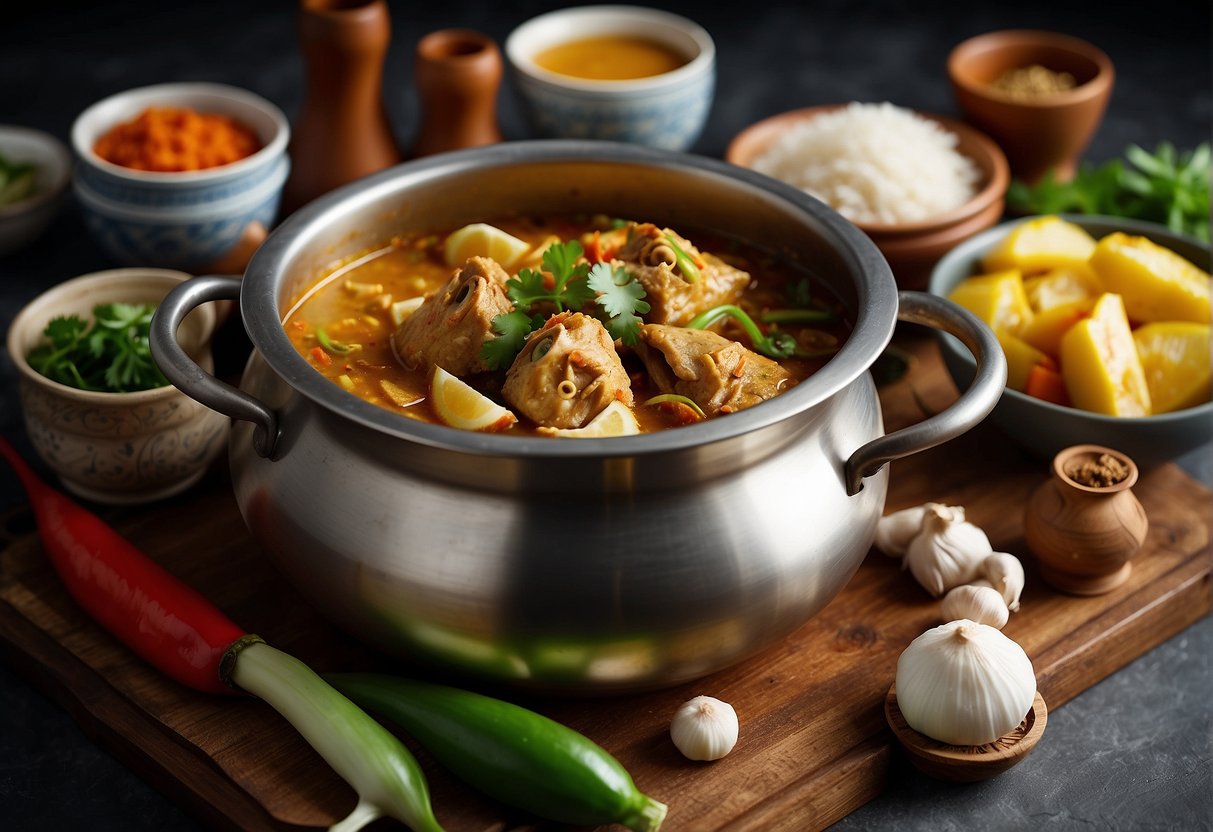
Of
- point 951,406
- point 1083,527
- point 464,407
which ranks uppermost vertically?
point 951,406

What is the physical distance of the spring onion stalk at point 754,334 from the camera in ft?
10.1

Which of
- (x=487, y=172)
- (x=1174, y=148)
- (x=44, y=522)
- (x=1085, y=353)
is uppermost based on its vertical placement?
(x=487, y=172)

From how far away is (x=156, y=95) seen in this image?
4508 millimetres

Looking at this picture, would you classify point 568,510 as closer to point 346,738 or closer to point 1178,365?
point 346,738

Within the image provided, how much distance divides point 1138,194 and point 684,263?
6.84ft

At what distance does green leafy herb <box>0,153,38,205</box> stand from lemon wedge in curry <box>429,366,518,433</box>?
2.39 meters

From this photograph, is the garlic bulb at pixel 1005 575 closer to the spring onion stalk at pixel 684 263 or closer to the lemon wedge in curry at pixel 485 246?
the spring onion stalk at pixel 684 263

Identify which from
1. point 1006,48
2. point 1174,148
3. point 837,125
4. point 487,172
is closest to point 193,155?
point 487,172

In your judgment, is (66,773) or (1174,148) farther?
(1174,148)


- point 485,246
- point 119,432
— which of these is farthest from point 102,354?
point 485,246

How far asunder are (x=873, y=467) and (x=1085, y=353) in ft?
3.01

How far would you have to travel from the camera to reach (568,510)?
2471 millimetres

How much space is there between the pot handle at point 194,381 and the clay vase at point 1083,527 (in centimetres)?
170

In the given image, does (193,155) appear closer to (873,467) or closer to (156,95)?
(156,95)
